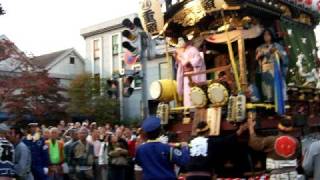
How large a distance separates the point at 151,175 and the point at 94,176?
6.77m

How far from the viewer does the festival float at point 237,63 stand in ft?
29.7

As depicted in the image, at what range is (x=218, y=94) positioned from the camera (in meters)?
9.05

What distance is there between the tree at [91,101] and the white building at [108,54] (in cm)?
115

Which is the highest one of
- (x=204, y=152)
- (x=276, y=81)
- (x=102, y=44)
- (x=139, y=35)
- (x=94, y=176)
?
(x=102, y=44)

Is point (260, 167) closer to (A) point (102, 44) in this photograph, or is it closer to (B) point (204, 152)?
(B) point (204, 152)

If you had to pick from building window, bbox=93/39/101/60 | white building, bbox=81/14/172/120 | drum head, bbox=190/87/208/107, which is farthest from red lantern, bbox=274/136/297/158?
building window, bbox=93/39/101/60

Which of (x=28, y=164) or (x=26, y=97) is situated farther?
(x=26, y=97)

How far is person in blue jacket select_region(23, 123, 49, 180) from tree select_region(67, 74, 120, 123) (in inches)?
744

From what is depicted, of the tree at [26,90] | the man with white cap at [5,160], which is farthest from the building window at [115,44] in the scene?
the man with white cap at [5,160]

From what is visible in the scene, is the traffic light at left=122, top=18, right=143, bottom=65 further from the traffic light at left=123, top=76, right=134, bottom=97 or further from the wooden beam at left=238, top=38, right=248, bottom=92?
the wooden beam at left=238, top=38, right=248, bottom=92

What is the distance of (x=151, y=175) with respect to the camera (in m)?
5.91

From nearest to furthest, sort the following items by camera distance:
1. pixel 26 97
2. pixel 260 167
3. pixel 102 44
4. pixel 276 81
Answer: pixel 260 167
pixel 276 81
pixel 26 97
pixel 102 44

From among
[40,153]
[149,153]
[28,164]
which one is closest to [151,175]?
[149,153]

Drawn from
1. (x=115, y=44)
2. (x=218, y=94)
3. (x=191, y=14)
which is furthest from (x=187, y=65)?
(x=115, y=44)
